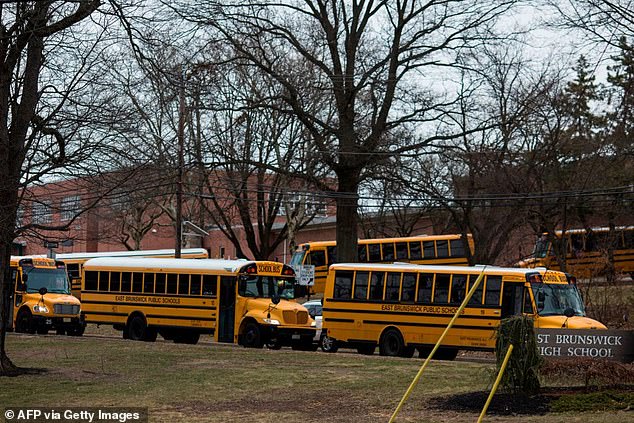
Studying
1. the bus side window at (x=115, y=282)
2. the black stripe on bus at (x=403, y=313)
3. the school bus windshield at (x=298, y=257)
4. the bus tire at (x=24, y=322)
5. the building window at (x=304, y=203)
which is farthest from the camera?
the school bus windshield at (x=298, y=257)

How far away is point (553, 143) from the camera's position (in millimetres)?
41281

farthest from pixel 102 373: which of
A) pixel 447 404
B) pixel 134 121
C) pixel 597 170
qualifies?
pixel 597 170

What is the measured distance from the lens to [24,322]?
36656 millimetres

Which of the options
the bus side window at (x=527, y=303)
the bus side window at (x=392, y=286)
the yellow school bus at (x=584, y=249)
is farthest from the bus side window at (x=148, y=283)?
the yellow school bus at (x=584, y=249)

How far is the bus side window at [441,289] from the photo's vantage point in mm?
28375

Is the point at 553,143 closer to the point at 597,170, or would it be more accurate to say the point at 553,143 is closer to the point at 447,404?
the point at 597,170

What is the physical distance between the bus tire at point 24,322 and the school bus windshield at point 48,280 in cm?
89

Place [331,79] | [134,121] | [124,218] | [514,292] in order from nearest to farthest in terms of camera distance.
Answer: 1. [134,121]
2. [514,292]
3. [331,79]
4. [124,218]

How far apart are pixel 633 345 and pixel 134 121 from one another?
972cm

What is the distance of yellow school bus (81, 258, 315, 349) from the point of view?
30.0m

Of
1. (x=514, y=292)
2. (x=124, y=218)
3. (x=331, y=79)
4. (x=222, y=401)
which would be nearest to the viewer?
(x=222, y=401)

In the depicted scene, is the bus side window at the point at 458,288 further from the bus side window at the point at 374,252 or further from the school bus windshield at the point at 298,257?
the school bus windshield at the point at 298,257

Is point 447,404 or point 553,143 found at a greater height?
point 553,143

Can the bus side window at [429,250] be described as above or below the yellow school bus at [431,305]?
above
